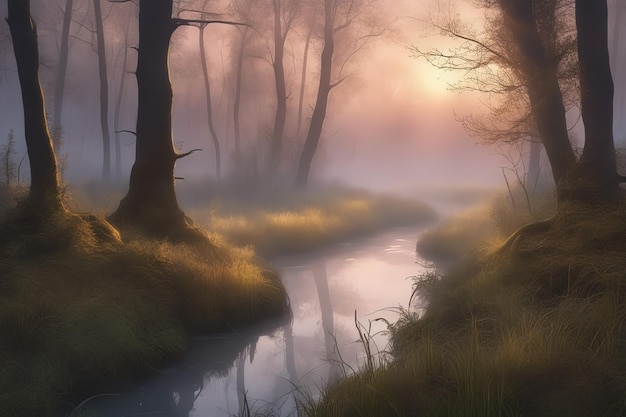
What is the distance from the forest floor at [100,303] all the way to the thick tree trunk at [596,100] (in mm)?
4675

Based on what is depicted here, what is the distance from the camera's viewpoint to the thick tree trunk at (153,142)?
32.3ft

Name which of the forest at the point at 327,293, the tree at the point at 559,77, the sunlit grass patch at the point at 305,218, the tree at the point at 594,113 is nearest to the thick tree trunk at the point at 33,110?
the forest at the point at 327,293

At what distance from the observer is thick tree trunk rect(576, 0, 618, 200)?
795 centimetres

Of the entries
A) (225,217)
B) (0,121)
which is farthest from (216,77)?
(225,217)

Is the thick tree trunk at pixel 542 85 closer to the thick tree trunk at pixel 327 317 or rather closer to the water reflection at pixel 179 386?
the thick tree trunk at pixel 327 317

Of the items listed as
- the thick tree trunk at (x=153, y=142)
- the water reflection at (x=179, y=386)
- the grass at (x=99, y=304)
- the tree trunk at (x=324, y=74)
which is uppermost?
the tree trunk at (x=324, y=74)

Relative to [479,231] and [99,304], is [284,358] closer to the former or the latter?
[99,304]

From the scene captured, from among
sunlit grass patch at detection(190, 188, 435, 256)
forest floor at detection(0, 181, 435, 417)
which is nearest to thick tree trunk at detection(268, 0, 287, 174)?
sunlit grass patch at detection(190, 188, 435, 256)

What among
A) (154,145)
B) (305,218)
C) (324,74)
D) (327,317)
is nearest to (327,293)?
(327,317)

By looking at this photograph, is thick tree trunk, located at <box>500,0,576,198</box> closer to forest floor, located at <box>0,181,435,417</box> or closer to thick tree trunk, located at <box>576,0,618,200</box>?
Answer: thick tree trunk, located at <box>576,0,618,200</box>

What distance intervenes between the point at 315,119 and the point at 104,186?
25.2 feet

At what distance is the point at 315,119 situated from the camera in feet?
69.7

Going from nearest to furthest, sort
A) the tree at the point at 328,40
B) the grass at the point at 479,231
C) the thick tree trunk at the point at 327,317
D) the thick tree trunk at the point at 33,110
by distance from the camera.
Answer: the thick tree trunk at the point at 327,317 → the thick tree trunk at the point at 33,110 → the grass at the point at 479,231 → the tree at the point at 328,40

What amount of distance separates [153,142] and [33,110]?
193 cm
